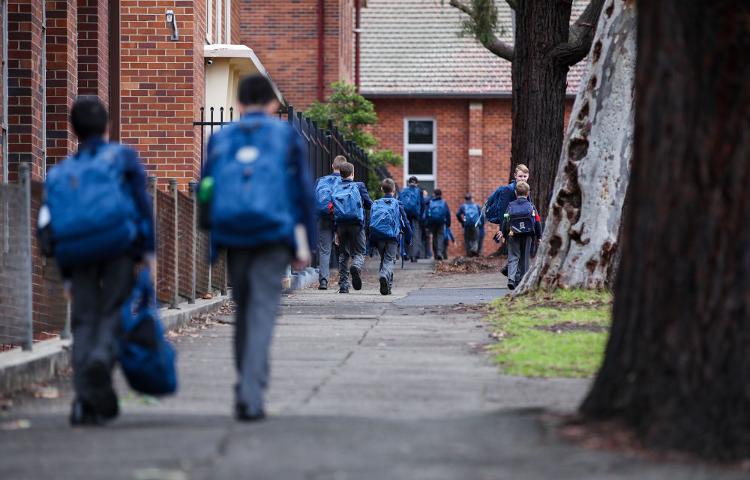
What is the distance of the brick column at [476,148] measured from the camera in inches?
1741

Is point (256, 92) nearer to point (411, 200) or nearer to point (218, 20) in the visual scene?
point (218, 20)

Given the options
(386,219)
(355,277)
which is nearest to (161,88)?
(386,219)

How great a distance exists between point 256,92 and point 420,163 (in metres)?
38.3

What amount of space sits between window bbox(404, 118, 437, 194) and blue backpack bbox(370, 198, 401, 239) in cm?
2607

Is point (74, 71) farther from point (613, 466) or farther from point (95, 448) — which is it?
point (613, 466)

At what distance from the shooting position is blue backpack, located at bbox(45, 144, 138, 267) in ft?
23.4

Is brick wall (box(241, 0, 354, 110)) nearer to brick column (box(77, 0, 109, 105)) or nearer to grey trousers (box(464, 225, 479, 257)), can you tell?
grey trousers (box(464, 225, 479, 257))

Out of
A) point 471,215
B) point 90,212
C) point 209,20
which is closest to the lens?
point 90,212

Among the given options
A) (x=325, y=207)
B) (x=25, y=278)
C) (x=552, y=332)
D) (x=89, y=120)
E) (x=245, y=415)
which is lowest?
(x=552, y=332)

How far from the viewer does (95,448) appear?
6379 mm

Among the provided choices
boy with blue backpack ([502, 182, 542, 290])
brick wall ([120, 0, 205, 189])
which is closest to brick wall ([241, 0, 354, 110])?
brick wall ([120, 0, 205, 189])

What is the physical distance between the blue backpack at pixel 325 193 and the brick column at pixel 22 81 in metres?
5.50

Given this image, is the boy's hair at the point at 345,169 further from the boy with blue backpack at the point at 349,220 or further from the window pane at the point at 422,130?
the window pane at the point at 422,130

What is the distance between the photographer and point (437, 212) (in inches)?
1442
